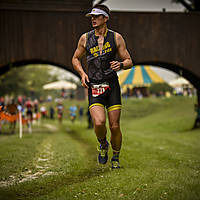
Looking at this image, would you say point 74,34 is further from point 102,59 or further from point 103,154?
point 103,154

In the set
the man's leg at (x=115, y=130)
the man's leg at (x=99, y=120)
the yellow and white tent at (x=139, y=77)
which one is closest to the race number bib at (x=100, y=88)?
the man's leg at (x=99, y=120)

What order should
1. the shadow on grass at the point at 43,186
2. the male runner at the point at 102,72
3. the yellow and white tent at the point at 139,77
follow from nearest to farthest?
the shadow on grass at the point at 43,186
the male runner at the point at 102,72
the yellow and white tent at the point at 139,77

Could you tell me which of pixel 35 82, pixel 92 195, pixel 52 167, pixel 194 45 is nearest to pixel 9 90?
pixel 35 82

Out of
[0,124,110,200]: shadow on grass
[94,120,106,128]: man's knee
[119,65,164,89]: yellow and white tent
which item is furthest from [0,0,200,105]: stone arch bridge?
[119,65,164,89]: yellow and white tent

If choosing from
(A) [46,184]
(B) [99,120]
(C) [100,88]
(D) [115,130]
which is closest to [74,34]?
(C) [100,88]

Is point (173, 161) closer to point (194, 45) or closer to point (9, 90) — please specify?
point (194, 45)

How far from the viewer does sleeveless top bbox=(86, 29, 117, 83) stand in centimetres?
591

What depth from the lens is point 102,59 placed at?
5918mm

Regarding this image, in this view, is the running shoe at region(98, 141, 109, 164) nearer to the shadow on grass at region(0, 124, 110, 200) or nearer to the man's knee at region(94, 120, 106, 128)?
the shadow on grass at region(0, 124, 110, 200)

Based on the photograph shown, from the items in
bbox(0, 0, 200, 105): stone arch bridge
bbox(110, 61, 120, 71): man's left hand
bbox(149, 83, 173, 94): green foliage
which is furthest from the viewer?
bbox(149, 83, 173, 94): green foliage

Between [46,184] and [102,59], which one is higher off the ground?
[102,59]

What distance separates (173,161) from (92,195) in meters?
3.62

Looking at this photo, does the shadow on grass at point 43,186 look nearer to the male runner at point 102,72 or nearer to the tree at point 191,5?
the male runner at point 102,72

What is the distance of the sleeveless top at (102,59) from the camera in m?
5.91
